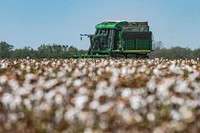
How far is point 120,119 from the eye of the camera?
8.91 metres

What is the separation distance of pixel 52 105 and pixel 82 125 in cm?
131

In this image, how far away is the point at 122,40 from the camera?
42000 millimetres

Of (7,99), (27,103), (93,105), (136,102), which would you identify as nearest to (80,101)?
(93,105)

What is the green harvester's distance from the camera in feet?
137

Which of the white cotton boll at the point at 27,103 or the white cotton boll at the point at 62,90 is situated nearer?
the white cotton boll at the point at 27,103

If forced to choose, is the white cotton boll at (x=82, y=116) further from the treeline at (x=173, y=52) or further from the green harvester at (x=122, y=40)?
the treeline at (x=173, y=52)

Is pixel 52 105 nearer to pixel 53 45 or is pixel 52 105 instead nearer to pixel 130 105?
pixel 130 105

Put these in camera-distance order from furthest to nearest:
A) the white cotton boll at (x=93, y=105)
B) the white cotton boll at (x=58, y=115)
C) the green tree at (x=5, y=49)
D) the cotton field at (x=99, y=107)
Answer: the green tree at (x=5, y=49) → the white cotton boll at (x=93, y=105) → the white cotton boll at (x=58, y=115) → the cotton field at (x=99, y=107)

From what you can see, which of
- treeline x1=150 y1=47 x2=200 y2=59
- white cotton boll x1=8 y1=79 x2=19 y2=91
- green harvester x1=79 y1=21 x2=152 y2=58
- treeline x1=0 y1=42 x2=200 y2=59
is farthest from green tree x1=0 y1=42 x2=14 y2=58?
white cotton boll x1=8 y1=79 x2=19 y2=91

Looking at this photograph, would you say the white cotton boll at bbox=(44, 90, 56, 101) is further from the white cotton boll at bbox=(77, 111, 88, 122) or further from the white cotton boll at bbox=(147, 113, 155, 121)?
the white cotton boll at bbox=(147, 113, 155, 121)

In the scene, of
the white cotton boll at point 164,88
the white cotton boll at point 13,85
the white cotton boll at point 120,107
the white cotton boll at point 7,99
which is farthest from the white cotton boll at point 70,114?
the white cotton boll at point 13,85

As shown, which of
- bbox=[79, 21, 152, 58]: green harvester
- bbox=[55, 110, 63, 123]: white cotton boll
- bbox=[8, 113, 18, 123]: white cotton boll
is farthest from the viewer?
bbox=[79, 21, 152, 58]: green harvester

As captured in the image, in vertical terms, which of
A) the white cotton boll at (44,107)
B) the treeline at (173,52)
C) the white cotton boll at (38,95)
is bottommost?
Answer: the treeline at (173,52)

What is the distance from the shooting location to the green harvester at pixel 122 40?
41875 mm
